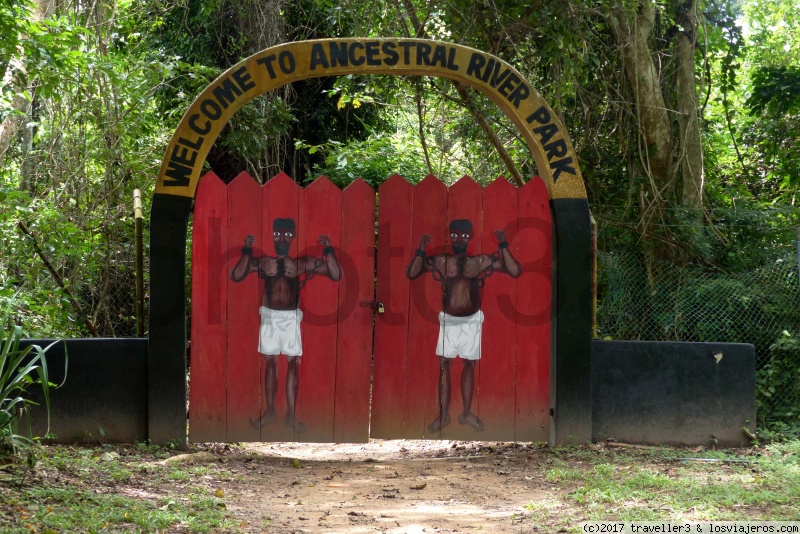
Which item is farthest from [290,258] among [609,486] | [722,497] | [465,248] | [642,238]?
[642,238]

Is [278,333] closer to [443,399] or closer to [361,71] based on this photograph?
[443,399]

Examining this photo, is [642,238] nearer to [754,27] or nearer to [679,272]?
[679,272]

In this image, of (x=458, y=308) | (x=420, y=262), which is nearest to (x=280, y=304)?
(x=420, y=262)

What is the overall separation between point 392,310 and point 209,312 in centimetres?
136

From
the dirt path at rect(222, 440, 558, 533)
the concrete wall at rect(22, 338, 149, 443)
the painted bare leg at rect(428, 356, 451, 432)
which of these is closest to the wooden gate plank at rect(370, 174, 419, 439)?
the painted bare leg at rect(428, 356, 451, 432)

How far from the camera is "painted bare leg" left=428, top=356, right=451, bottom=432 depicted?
6109 millimetres

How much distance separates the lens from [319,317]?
6.04 m

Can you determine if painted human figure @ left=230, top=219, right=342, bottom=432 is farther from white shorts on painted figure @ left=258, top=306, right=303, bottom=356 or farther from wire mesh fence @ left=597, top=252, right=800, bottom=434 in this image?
wire mesh fence @ left=597, top=252, right=800, bottom=434

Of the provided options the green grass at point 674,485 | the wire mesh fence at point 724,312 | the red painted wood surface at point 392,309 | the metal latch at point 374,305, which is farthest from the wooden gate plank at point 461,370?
the wire mesh fence at point 724,312

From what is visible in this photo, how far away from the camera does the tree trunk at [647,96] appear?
27.4 feet

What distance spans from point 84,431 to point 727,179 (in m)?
8.12

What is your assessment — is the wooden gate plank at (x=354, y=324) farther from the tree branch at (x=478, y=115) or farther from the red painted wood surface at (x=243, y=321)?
the tree branch at (x=478, y=115)

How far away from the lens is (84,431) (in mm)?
5719

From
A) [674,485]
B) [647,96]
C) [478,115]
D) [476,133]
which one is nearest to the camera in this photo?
[674,485]
